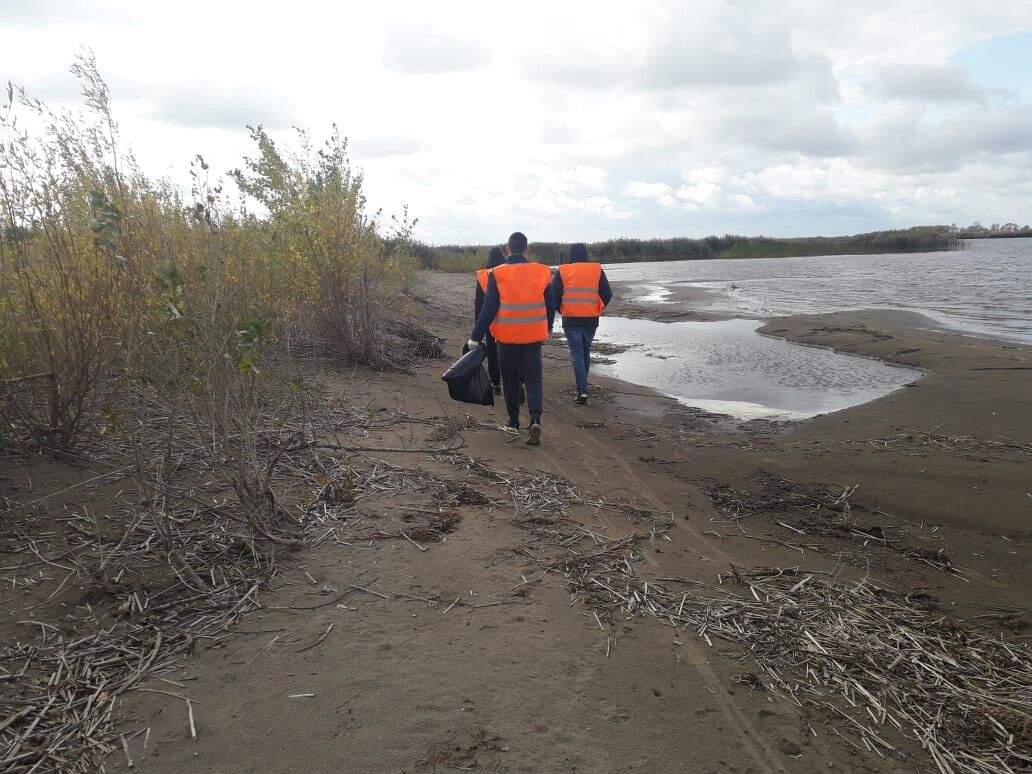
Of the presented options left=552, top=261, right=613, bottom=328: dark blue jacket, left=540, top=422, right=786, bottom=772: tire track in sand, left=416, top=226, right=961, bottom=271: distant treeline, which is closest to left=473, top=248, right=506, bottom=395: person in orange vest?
left=552, top=261, right=613, bottom=328: dark blue jacket

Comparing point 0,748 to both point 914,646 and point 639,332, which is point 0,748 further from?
point 639,332

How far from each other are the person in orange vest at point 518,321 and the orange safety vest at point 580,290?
1.91 meters

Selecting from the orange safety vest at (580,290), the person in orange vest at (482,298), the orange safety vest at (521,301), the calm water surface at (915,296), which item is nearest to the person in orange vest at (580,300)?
the orange safety vest at (580,290)

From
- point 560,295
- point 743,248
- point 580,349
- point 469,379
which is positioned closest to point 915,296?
point 580,349

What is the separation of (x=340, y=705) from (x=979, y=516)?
4.45 metres

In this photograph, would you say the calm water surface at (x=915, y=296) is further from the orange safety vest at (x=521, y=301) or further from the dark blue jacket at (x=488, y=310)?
the dark blue jacket at (x=488, y=310)

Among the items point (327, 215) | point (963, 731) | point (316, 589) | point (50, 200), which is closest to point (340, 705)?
point (316, 589)

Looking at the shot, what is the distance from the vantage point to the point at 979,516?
175 inches

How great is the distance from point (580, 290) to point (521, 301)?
7.57 ft

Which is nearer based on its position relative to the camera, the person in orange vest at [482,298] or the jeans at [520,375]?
the jeans at [520,375]

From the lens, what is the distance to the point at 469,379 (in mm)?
5867

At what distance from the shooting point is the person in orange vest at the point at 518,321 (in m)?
5.94

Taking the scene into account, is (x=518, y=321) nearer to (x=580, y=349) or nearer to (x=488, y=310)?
(x=488, y=310)

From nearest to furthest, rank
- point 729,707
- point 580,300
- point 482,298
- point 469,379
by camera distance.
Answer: point 729,707 → point 469,379 → point 482,298 → point 580,300
